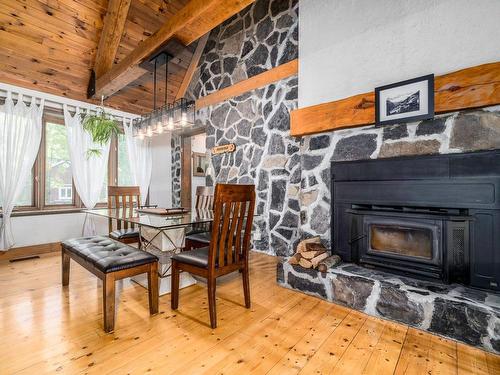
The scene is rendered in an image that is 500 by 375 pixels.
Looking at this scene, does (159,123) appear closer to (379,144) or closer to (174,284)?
(174,284)

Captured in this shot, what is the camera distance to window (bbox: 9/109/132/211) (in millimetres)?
3820

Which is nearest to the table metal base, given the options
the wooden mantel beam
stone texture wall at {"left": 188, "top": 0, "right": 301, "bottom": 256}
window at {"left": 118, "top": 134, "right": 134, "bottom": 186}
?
stone texture wall at {"left": 188, "top": 0, "right": 301, "bottom": 256}

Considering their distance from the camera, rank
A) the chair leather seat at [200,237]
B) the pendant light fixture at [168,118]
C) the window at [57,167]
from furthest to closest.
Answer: the window at [57,167], the pendant light fixture at [168,118], the chair leather seat at [200,237]

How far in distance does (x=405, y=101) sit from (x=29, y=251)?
504cm

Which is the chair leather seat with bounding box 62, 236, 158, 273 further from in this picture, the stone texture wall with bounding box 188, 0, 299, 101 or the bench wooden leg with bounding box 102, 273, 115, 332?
the stone texture wall with bounding box 188, 0, 299, 101

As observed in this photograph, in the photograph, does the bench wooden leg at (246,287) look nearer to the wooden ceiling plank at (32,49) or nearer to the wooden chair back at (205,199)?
the wooden chair back at (205,199)

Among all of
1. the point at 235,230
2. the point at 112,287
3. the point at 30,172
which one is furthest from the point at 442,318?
the point at 30,172

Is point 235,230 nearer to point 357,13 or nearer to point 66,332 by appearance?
point 66,332

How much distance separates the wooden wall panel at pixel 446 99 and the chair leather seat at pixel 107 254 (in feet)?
6.68

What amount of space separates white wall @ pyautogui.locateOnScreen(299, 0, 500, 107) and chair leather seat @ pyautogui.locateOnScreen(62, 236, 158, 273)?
7.30 feet

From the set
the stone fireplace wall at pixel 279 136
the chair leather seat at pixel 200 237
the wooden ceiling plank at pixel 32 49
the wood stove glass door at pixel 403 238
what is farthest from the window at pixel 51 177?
the wood stove glass door at pixel 403 238

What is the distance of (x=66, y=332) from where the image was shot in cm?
178

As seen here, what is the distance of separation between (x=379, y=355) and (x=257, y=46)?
3869mm

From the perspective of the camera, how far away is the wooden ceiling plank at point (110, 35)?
3.40m
